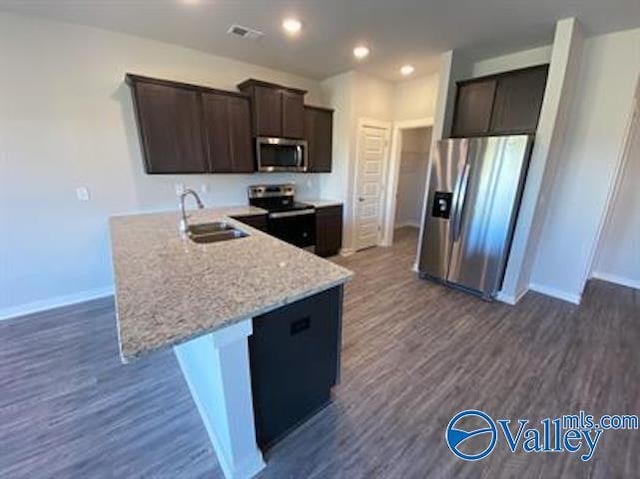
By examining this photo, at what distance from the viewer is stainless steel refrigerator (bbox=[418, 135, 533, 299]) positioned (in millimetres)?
2859

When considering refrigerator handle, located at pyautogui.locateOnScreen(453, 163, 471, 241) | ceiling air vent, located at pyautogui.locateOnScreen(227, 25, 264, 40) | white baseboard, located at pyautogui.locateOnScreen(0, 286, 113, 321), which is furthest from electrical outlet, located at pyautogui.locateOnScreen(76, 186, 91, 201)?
refrigerator handle, located at pyautogui.locateOnScreen(453, 163, 471, 241)

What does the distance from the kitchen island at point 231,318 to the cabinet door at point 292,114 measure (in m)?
2.39

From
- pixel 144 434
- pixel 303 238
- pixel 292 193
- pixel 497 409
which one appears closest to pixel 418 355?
pixel 497 409

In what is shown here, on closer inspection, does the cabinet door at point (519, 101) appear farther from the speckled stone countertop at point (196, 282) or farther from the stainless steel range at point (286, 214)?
the speckled stone countertop at point (196, 282)

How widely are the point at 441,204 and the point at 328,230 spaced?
1.69m

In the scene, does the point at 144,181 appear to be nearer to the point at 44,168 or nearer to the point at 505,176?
the point at 44,168

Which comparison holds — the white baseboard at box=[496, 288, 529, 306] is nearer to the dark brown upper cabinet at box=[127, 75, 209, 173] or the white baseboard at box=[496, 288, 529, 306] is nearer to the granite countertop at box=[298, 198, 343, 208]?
the granite countertop at box=[298, 198, 343, 208]

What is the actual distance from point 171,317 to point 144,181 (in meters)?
2.82

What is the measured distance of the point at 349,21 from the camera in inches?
103

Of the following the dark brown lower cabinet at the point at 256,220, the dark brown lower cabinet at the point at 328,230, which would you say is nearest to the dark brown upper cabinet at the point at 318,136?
the dark brown lower cabinet at the point at 328,230

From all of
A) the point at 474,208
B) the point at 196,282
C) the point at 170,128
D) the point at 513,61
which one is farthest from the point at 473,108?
the point at 196,282

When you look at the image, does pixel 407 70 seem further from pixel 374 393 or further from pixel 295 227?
pixel 374 393

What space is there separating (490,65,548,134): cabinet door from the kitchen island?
2941 millimetres

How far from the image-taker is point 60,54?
8.80ft
